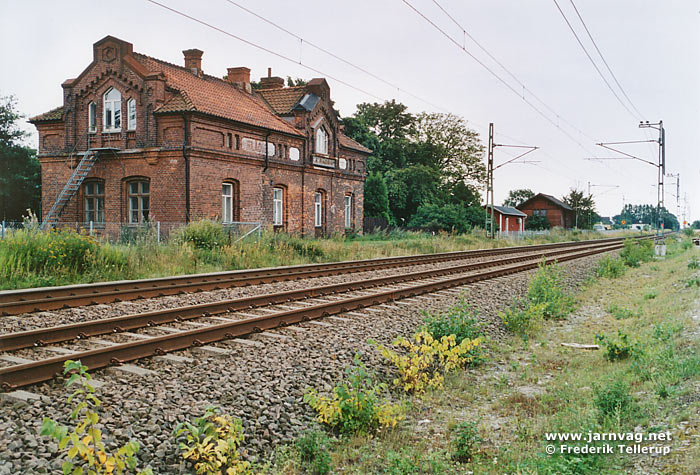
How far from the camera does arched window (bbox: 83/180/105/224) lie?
27.0 metres

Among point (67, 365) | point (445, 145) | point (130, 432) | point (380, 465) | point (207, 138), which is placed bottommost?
point (380, 465)

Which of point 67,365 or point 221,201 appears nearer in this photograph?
point 67,365

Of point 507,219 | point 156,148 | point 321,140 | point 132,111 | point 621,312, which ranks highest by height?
point 321,140

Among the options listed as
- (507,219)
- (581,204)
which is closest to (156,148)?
(507,219)

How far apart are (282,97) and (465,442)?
32.5 metres

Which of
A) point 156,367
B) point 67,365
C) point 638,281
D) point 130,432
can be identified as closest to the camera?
point 67,365

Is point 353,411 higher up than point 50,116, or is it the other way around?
point 50,116

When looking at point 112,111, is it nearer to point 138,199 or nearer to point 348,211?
point 138,199

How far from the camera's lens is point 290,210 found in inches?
1267

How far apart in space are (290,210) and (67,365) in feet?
93.6

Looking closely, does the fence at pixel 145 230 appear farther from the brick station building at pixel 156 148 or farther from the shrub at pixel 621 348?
the shrub at pixel 621 348

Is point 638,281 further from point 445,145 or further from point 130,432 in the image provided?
point 445,145

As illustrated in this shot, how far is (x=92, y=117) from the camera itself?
2684 centimetres

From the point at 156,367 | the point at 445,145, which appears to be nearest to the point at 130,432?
the point at 156,367
